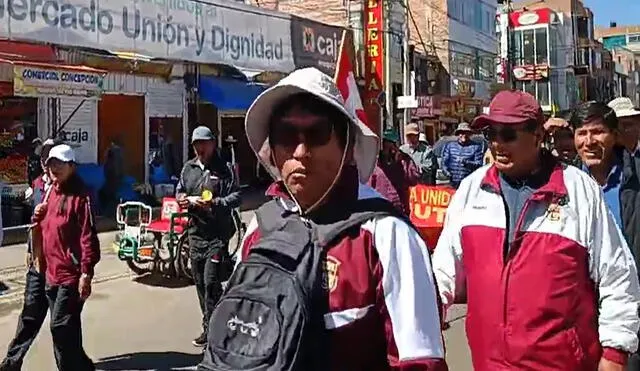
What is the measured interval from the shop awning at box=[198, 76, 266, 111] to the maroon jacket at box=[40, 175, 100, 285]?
44.3ft

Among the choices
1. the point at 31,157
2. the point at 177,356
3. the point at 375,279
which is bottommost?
Result: the point at 177,356

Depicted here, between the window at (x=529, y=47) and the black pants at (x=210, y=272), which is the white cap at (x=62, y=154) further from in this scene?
the window at (x=529, y=47)

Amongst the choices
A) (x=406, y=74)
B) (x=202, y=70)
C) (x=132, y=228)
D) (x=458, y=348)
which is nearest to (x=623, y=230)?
(x=458, y=348)

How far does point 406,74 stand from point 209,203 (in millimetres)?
25417

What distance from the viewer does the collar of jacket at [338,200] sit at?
1984 millimetres

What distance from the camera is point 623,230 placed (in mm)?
3768

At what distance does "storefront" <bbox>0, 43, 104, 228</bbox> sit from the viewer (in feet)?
44.4

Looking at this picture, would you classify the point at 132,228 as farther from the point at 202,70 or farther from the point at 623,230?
the point at 202,70

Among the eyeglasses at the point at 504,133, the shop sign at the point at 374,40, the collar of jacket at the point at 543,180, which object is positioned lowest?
the collar of jacket at the point at 543,180

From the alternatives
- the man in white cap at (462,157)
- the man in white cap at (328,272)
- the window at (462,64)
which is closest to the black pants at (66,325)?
the man in white cap at (328,272)

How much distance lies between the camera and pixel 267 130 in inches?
85.6

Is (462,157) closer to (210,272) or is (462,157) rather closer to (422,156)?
(422,156)

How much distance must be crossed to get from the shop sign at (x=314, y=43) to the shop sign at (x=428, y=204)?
40.1ft

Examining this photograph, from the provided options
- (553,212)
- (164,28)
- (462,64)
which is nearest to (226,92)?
(164,28)
